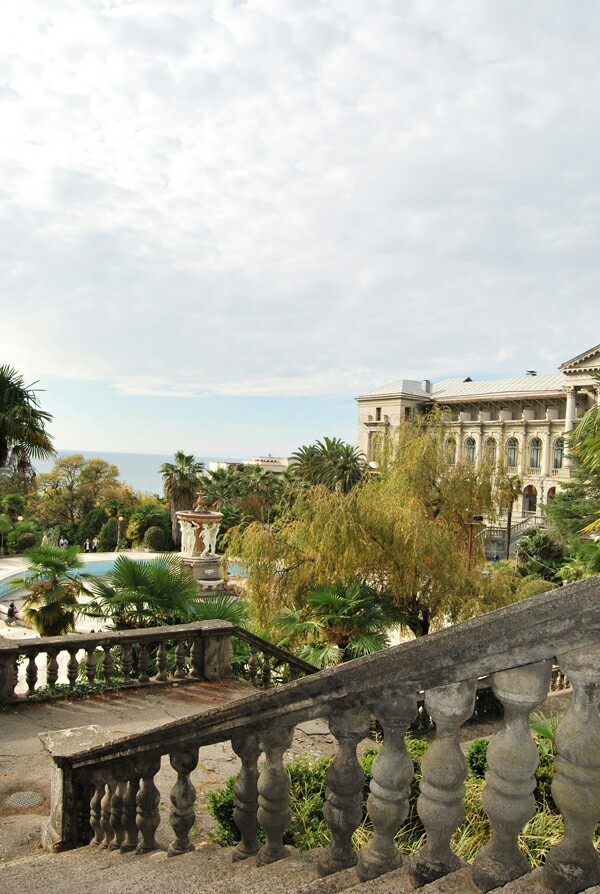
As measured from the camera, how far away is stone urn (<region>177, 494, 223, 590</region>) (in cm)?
2428

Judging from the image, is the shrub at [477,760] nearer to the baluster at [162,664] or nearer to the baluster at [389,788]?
the baluster at [389,788]

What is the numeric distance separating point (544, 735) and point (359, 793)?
Result: 328 cm

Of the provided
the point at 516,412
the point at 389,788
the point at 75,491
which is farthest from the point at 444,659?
the point at 75,491

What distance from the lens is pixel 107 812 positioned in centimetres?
357

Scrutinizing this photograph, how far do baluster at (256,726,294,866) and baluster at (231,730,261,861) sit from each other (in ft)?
0.19

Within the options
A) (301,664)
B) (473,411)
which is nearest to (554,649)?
(301,664)

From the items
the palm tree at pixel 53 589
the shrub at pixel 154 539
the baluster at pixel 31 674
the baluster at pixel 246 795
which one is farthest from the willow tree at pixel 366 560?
the shrub at pixel 154 539

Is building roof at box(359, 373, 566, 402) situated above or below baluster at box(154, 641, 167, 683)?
above

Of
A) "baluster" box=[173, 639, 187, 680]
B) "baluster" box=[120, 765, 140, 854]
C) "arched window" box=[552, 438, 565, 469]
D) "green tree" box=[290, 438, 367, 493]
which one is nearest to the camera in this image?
"baluster" box=[120, 765, 140, 854]

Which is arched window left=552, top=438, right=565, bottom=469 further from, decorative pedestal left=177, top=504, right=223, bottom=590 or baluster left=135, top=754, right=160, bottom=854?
baluster left=135, top=754, right=160, bottom=854

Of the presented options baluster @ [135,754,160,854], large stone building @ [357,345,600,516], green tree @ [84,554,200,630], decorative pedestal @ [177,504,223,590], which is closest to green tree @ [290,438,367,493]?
large stone building @ [357,345,600,516]

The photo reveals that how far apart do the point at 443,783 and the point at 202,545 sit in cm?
2350

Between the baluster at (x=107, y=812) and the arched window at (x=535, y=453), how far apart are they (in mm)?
56695

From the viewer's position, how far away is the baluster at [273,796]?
257 centimetres
